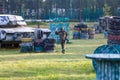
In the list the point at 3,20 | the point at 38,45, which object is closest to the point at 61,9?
the point at 3,20

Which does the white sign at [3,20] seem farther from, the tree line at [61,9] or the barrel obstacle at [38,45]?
the tree line at [61,9]

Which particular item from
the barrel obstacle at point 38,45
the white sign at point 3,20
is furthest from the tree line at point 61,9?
the barrel obstacle at point 38,45

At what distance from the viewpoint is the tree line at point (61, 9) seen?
95188mm

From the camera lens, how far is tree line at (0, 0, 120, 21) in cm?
9519

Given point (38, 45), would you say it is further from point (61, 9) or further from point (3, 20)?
point (61, 9)

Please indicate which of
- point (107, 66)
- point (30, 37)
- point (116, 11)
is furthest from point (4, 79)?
point (116, 11)

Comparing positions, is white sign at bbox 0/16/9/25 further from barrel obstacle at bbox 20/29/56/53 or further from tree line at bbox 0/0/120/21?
tree line at bbox 0/0/120/21

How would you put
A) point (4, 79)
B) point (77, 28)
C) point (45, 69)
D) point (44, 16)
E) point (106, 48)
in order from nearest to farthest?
1. point (106, 48)
2. point (4, 79)
3. point (45, 69)
4. point (77, 28)
5. point (44, 16)

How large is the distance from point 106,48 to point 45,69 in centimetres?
473

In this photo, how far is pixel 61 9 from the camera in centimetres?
10725

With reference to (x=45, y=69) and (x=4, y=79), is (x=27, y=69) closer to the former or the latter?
(x=45, y=69)

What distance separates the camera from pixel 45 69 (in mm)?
19156

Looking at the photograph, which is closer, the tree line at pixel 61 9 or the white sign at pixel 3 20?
the white sign at pixel 3 20

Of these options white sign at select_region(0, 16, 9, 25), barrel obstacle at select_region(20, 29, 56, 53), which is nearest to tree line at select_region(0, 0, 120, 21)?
white sign at select_region(0, 16, 9, 25)
